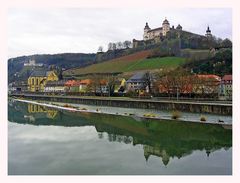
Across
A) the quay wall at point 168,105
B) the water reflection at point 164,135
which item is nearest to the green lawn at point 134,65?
the quay wall at point 168,105

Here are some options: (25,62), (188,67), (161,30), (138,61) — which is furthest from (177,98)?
(25,62)

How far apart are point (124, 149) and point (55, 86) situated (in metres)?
47.6

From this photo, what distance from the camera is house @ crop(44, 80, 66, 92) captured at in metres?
57.6

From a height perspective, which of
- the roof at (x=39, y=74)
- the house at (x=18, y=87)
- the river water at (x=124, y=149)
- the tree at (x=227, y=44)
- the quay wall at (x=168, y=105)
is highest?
the tree at (x=227, y=44)

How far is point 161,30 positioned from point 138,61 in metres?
22.7

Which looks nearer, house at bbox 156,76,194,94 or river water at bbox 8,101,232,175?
river water at bbox 8,101,232,175

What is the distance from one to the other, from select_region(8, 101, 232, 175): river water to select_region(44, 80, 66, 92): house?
38282mm

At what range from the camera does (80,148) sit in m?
13.2

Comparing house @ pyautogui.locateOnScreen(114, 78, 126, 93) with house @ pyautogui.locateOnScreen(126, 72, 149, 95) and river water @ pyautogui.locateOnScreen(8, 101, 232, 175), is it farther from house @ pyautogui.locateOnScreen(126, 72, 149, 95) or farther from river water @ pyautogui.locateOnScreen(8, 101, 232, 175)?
river water @ pyautogui.locateOnScreen(8, 101, 232, 175)

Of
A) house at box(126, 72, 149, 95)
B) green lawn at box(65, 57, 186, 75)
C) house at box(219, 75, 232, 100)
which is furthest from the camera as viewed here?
green lawn at box(65, 57, 186, 75)

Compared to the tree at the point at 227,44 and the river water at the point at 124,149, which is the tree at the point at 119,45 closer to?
the tree at the point at 227,44

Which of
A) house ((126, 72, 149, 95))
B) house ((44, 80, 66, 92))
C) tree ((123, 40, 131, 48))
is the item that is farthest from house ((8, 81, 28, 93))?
house ((126, 72, 149, 95))

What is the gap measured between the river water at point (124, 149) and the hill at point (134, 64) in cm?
2782

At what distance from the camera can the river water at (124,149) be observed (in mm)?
10122
